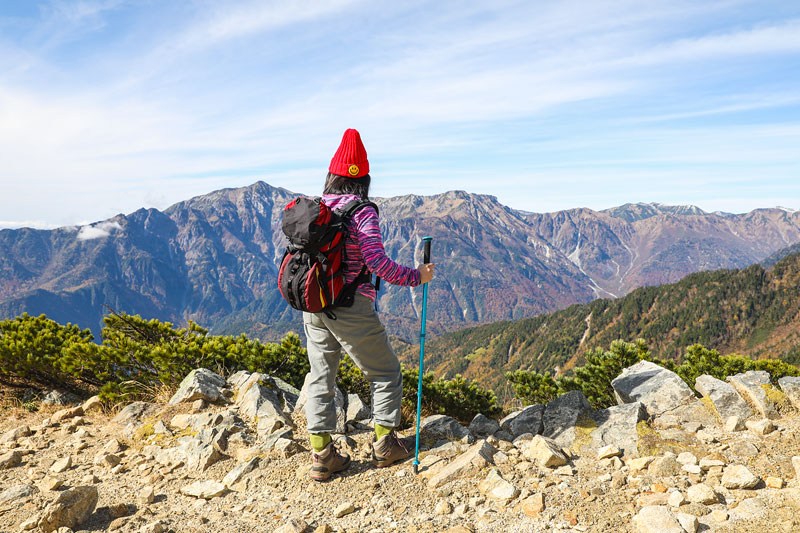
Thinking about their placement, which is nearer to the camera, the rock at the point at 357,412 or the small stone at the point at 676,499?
the small stone at the point at 676,499

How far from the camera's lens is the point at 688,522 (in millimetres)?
3445

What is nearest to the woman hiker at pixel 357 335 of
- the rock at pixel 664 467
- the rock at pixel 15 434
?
the rock at pixel 664 467

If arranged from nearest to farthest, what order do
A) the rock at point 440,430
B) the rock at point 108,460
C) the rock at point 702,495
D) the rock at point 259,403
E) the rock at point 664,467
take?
the rock at point 702,495, the rock at point 664,467, the rock at point 108,460, the rock at point 440,430, the rock at point 259,403

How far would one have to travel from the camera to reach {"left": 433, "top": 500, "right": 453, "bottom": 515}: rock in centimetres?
409

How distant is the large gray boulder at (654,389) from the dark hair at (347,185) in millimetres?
4788

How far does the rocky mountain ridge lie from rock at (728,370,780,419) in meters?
0.02

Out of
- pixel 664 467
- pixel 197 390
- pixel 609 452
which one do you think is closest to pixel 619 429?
pixel 609 452

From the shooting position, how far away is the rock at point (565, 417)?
5.71m

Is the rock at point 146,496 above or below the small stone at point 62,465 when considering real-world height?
above

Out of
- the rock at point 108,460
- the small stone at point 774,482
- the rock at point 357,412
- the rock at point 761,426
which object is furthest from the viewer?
the rock at point 357,412

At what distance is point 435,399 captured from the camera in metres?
9.88

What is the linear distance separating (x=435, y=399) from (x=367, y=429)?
12.7 ft

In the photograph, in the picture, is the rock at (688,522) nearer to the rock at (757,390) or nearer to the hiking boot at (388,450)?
the hiking boot at (388,450)

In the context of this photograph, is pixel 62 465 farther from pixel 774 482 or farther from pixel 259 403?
pixel 774 482
